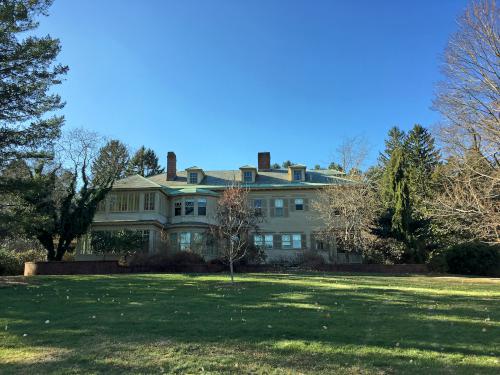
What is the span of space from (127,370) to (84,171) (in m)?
28.1

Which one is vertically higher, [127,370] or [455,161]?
[455,161]

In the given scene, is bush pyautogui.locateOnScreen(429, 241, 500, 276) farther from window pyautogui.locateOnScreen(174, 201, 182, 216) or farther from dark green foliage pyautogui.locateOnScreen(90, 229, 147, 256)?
dark green foliage pyautogui.locateOnScreen(90, 229, 147, 256)

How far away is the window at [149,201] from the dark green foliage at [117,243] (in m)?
2.82

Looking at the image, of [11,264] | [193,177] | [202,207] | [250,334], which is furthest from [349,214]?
→ [250,334]

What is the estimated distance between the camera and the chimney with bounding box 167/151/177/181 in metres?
40.8

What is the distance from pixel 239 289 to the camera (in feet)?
49.8

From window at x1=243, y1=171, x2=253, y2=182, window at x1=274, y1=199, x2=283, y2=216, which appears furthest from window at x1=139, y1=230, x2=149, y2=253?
window at x1=274, y1=199, x2=283, y2=216

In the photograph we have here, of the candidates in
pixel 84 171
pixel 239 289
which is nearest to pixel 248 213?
pixel 239 289

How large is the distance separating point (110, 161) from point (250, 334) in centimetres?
2955

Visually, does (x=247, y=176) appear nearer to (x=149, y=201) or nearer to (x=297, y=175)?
(x=297, y=175)

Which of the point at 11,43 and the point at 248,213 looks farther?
the point at 248,213

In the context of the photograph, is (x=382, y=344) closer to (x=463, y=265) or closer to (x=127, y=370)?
(x=127, y=370)

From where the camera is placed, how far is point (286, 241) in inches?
1470

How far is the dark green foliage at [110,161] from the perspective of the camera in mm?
33250
